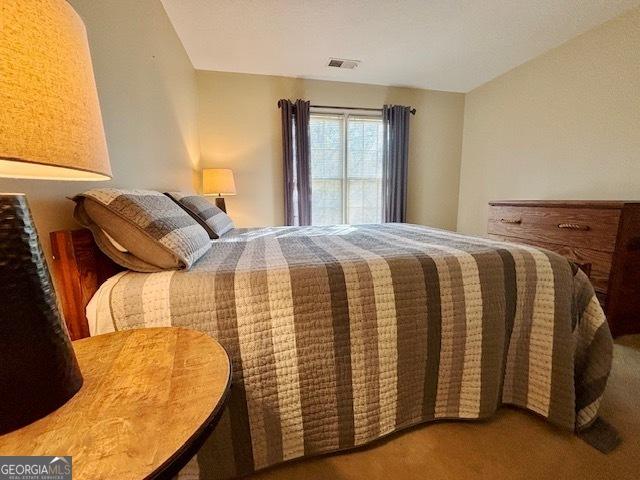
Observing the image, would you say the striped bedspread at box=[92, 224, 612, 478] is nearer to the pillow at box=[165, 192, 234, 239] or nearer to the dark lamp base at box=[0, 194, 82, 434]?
the dark lamp base at box=[0, 194, 82, 434]

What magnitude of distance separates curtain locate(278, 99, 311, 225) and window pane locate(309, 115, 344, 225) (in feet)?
0.59

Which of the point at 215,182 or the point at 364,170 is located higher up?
the point at 364,170

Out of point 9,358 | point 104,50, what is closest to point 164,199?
point 104,50

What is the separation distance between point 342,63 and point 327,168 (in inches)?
45.5

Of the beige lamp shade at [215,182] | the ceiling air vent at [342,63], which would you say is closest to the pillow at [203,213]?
the beige lamp shade at [215,182]

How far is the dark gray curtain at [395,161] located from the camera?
340cm

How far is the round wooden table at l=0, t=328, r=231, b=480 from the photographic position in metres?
0.35

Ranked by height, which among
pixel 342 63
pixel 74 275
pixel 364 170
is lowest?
pixel 74 275

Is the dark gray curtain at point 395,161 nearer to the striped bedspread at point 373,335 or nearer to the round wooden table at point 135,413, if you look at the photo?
the striped bedspread at point 373,335

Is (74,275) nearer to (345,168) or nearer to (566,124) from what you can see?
(345,168)

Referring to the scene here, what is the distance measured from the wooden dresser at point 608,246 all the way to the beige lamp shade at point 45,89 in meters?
2.23

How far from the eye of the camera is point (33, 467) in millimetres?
347

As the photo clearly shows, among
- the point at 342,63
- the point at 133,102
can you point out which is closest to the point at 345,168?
the point at 342,63

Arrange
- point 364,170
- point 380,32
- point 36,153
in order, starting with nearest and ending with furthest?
point 36,153 → point 380,32 → point 364,170
